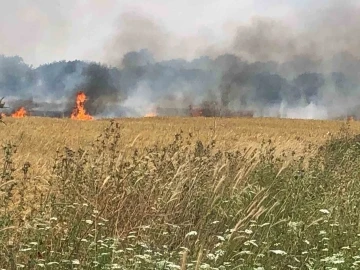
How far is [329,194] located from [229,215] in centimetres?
203

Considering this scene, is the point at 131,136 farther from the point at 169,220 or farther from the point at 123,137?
the point at 169,220

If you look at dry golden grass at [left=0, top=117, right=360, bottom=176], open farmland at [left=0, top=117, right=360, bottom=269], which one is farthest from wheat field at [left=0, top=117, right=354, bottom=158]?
open farmland at [left=0, top=117, right=360, bottom=269]

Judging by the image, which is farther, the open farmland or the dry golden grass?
the dry golden grass

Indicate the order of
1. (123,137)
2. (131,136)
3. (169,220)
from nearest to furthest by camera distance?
(169,220) < (123,137) < (131,136)

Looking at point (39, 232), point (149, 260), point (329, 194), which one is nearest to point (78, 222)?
point (39, 232)

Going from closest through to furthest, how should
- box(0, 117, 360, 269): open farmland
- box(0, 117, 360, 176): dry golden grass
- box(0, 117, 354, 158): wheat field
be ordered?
1. box(0, 117, 360, 269): open farmland
2. box(0, 117, 360, 176): dry golden grass
3. box(0, 117, 354, 158): wheat field

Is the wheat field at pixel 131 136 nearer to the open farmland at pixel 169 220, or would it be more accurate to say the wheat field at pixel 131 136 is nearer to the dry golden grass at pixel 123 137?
the dry golden grass at pixel 123 137

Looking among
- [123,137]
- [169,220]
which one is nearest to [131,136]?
[123,137]

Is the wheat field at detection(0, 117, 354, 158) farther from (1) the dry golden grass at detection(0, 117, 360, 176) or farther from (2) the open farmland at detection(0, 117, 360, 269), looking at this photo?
(2) the open farmland at detection(0, 117, 360, 269)

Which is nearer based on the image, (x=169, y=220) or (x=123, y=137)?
(x=169, y=220)

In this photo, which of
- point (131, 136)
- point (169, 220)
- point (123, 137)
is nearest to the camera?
point (169, 220)

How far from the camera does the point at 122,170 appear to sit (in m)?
7.63

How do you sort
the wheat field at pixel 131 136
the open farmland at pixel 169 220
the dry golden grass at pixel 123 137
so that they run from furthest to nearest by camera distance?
the wheat field at pixel 131 136 < the dry golden grass at pixel 123 137 < the open farmland at pixel 169 220

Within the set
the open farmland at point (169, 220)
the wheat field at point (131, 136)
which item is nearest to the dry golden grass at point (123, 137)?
the wheat field at point (131, 136)
